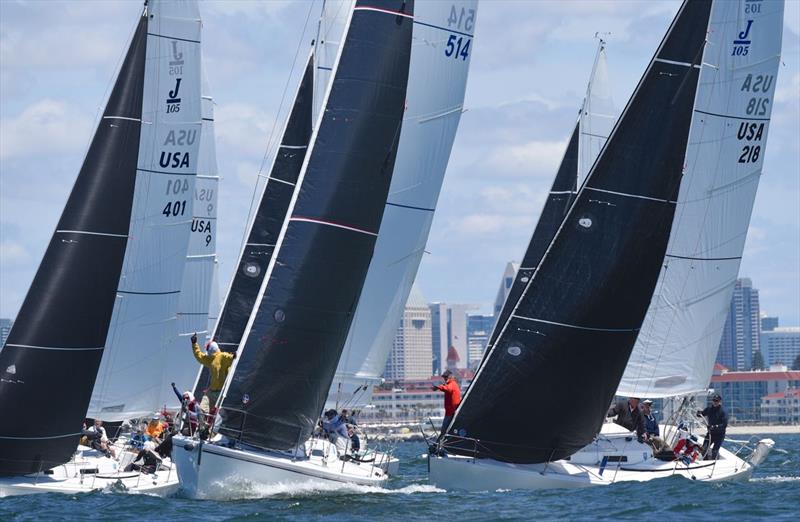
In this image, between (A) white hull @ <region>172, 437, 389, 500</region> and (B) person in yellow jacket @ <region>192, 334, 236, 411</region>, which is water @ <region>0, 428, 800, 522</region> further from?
(B) person in yellow jacket @ <region>192, 334, 236, 411</region>

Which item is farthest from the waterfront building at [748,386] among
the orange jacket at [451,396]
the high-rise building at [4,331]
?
the orange jacket at [451,396]

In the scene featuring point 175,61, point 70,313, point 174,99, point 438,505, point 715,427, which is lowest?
point 438,505

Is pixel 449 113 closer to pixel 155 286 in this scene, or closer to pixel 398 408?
pixel 155 286

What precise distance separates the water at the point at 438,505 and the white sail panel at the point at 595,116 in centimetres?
1063

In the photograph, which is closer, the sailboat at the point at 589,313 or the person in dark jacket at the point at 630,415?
the sailboat at the point at 589,313

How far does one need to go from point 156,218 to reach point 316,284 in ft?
21.0

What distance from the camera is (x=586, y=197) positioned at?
77.7ft

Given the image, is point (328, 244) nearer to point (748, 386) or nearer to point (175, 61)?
point (175, 61)

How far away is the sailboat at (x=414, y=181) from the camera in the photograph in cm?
2606

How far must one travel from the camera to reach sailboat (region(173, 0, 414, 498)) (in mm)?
21109

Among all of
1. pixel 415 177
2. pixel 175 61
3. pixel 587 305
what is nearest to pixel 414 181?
pixel 415 177

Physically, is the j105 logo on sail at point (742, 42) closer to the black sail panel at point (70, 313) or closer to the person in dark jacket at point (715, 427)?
the person in dark jacket at point (715, 427)

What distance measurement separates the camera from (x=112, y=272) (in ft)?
79.6

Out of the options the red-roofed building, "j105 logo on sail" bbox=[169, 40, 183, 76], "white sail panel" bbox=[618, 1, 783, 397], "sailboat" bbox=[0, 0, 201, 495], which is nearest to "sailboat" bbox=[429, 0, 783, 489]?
"white sail panel" bbox=[618, 1, 783, 397]
